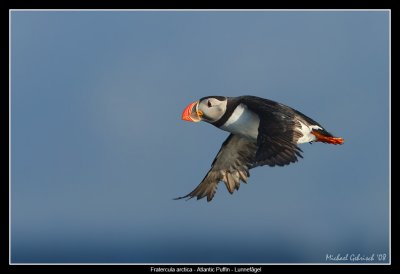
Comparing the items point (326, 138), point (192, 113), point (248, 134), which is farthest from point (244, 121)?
point (326, 138)

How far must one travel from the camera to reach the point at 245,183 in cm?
1000

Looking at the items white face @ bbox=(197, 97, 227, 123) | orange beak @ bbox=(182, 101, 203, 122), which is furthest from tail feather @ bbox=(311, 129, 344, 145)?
orange beak @ bbox=(182, 101, 203, 122)

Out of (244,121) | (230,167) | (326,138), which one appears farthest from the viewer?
(230,167)

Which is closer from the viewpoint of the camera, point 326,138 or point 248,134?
point 248,134

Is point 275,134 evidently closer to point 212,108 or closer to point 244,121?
point 244,121

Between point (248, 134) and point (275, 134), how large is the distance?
1114 mm

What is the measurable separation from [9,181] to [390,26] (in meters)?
5.81

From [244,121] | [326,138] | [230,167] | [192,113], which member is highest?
[192,113]

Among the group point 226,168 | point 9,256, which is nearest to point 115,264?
point 9,256

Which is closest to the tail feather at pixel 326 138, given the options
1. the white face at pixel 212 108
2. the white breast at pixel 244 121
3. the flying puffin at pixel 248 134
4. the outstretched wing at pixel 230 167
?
the flying puffin at pixel 248 134

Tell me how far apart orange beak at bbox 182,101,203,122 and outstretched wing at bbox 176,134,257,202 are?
981mm

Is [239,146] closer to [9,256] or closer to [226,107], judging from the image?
[226,107]

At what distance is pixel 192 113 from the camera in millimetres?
8992

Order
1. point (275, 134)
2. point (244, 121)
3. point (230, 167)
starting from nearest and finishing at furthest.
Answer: point (275, 134), point (244, 121), point (230, 167)
